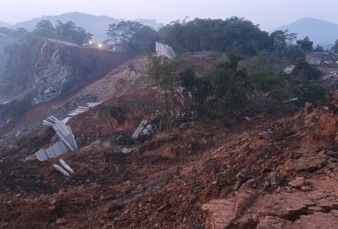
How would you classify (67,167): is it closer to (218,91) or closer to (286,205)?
(218,91)

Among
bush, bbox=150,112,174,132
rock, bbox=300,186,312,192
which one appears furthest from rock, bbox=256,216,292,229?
bush, bbox=150,112,174,132

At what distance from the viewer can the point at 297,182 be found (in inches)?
197

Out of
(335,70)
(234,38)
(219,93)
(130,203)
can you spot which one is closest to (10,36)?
(234,38)

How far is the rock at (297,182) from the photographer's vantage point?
194 inches

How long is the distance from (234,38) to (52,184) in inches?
790

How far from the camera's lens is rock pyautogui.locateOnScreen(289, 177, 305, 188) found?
4.94 metres

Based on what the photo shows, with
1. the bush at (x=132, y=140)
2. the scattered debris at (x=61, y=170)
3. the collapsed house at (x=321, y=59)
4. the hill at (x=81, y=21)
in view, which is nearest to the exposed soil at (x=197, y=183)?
the scattered debris at (x=61, y=170)

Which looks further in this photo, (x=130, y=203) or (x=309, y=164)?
(x=130, y=203)

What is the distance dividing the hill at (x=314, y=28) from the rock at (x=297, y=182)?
156 m

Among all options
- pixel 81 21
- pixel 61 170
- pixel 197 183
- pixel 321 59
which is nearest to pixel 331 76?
pixel 321 59

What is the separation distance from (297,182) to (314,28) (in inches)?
7225

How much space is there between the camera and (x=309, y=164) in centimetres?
549

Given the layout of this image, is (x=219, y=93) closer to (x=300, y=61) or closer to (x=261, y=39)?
(x=300, y=61)

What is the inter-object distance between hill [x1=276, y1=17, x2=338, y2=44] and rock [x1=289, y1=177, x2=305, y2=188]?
155808 mm
